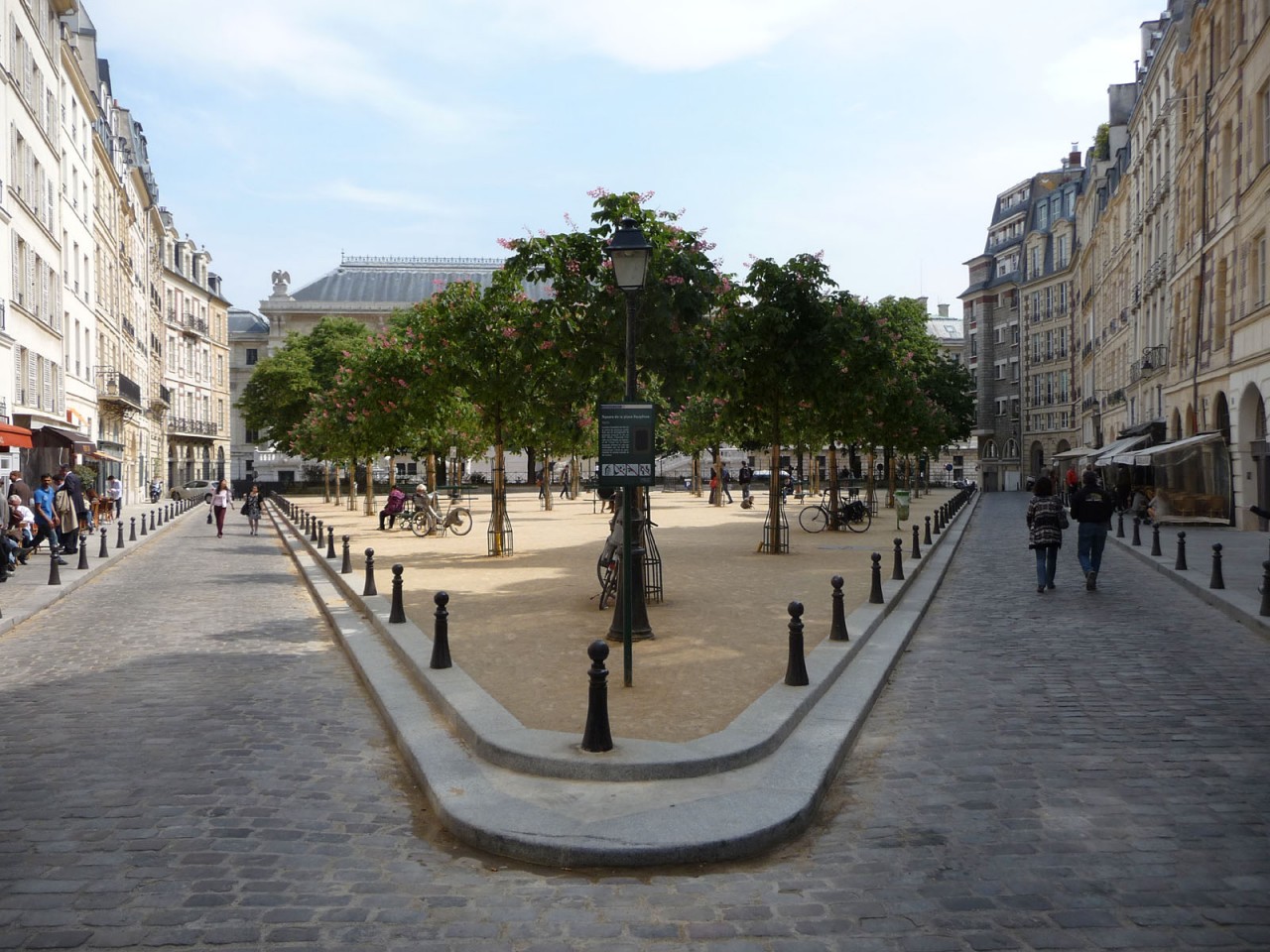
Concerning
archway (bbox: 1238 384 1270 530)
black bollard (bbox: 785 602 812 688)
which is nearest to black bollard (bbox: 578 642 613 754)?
black bollard (bbox: 785 602 812 688)

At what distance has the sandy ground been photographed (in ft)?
25.7

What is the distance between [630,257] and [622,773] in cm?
443

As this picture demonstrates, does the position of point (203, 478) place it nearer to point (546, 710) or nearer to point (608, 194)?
point (608, 194)

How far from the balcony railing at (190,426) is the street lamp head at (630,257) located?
6395 cm

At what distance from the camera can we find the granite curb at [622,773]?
512cm

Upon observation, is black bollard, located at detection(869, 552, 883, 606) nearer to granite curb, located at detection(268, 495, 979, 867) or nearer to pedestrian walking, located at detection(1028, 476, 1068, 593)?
pedestrian walking, located at detection(1028, 476, 1068, 593)

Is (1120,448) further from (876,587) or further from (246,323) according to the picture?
(246,323)

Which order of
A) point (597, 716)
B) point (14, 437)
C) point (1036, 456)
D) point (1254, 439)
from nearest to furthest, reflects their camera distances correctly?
point (597, 716)
point (14, 437)
point (1254, 439)
point (1036, 456)

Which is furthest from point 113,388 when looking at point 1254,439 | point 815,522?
point 1254,439

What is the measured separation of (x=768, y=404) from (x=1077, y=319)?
51330 mm

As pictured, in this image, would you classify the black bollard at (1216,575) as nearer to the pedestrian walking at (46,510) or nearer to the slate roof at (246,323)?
the pedestrian walking at (46,510)

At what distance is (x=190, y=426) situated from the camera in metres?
69.4

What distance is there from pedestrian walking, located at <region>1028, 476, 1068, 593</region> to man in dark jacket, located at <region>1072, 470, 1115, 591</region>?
256mm

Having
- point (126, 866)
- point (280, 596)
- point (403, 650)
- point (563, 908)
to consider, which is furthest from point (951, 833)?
point (280, 596)
